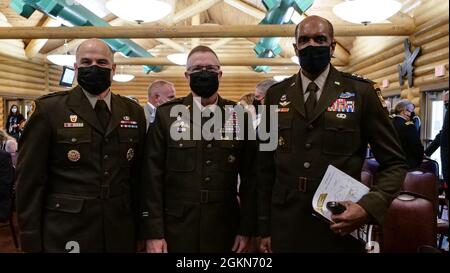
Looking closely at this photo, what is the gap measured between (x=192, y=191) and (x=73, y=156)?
628 millimetres

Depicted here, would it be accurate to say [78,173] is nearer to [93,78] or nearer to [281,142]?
[93,78]

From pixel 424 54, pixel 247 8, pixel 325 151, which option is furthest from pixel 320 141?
pixel 247 8

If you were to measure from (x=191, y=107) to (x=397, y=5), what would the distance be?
4125 mm

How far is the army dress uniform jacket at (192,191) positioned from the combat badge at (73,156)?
34 centimetres

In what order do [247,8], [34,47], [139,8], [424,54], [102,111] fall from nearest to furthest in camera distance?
1. [102,111]
2. [139,8]
3. [424,54]
4. [247,8]
5. [34,47]

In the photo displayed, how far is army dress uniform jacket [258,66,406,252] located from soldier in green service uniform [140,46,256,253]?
0.32 m

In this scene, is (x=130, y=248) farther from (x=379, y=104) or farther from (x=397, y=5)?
(x=397, y=5)

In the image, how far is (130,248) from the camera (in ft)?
6.91

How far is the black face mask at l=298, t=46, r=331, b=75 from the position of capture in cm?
184

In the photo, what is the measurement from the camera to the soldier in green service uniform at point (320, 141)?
5.94ft

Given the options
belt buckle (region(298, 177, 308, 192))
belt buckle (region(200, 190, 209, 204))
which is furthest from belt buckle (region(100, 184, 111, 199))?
belt buckle (region(298, 177, 308, 192))

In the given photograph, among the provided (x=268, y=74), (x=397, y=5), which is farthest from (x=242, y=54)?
(x=397, y=5)

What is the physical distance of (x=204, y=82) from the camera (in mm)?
2158
